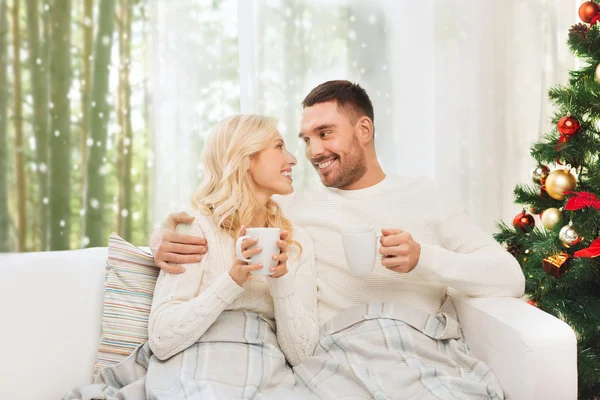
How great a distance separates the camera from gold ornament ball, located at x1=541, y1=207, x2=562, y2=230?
7.18 ft

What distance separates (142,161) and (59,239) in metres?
0.52

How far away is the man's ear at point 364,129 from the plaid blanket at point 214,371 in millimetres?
712

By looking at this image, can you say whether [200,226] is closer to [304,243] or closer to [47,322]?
[304,243]

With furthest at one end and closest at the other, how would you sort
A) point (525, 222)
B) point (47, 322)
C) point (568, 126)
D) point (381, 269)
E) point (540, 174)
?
1. point (525, 222)
2. point (540, 174)
3. point (568, 126)
4. point (381, 269)
5. point (47, 322)

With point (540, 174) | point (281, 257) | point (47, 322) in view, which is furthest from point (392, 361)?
point (540, 174)

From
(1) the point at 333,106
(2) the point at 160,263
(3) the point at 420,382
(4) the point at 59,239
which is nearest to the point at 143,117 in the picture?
(4) the point at 59,239

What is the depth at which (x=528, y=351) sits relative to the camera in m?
1.40

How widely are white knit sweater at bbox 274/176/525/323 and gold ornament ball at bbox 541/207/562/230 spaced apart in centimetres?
47

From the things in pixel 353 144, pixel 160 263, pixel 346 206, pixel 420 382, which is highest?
pixel 353 144

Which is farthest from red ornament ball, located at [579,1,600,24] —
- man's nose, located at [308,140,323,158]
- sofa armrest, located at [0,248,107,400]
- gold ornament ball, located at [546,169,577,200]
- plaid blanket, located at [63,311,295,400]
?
sofa armrest, located at [0,248,107,400]

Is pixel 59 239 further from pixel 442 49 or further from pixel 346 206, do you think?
pixel 442 49

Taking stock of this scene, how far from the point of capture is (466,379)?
1501mm

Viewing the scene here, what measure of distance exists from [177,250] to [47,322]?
0.37m

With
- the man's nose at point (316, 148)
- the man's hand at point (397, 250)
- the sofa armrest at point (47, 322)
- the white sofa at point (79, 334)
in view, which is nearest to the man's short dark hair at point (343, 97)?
the man's nose at point (316, 148)
